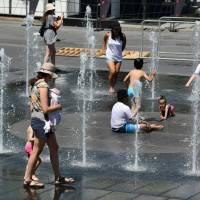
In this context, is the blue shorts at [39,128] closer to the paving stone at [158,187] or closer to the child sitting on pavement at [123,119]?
the paving stone at [158,187]

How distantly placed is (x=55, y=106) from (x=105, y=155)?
217cm

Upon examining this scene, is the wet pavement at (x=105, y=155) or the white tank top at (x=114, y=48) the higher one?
the white tank top at (x=114, y=48)

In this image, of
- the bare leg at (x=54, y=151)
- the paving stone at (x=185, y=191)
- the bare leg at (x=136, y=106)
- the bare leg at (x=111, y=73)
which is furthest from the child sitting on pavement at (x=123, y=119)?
the bare leg at (x=111, y=73)

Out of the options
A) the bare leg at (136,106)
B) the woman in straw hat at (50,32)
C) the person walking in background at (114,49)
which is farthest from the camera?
the woman in straw hat at (50,32)

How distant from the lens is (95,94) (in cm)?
1612

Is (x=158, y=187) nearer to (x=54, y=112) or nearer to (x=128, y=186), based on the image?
(x=128, y=186)

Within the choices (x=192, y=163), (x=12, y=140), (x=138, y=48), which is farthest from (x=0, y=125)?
(x=138, y=48)

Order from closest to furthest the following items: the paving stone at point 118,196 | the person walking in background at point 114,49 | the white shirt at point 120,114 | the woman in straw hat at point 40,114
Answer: the paving stone at point 118,196 < the woman in straw hat at point 40,114 < the white shirt at point 120,114 < the person walking in background at point 114,49

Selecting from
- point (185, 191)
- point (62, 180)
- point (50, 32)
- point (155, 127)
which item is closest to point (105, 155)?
point (62, 180)

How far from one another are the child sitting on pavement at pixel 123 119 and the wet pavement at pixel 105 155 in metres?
0.15

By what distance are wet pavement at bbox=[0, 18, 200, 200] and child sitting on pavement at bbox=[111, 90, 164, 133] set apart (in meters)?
0.15

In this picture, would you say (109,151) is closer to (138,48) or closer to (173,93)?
(173,93)

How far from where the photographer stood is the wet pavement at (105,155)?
28.6 feet

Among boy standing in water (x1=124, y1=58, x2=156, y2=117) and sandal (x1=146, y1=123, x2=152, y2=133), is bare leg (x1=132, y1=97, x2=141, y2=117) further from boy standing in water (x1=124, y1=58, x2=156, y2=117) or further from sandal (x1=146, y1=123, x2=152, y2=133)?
sandal (x1=146, y1=123, x2=152, y2=133)
